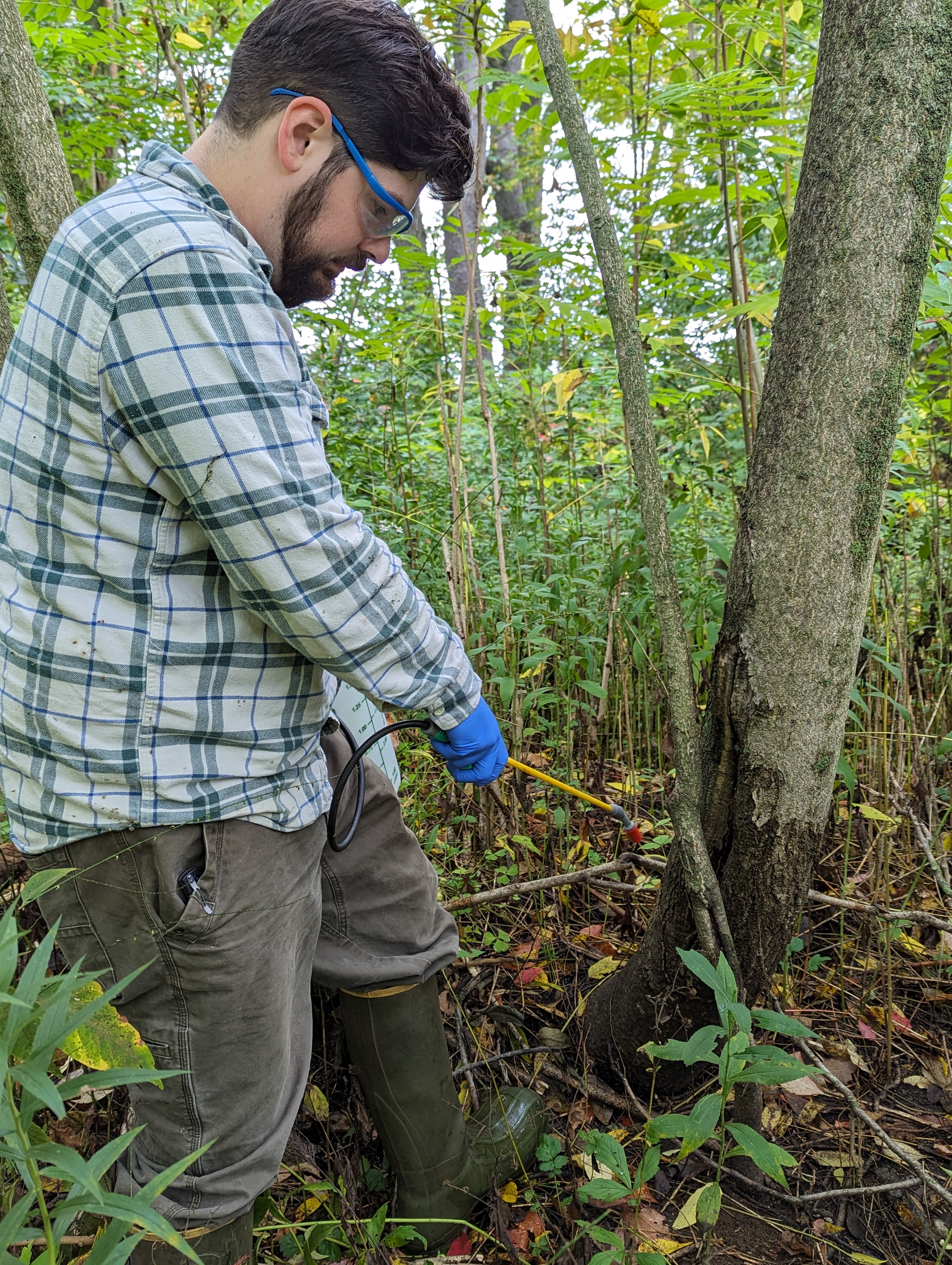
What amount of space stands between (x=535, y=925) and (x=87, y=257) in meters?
1.91

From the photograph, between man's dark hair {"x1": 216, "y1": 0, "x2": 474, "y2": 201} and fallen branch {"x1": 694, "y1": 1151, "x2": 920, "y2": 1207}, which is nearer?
man's dark hair {"x1": 216, "y1": 0, "x2": 474, "y2": 201}

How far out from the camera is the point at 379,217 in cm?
144

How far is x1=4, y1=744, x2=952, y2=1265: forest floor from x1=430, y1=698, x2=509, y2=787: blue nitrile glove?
2.08 feet

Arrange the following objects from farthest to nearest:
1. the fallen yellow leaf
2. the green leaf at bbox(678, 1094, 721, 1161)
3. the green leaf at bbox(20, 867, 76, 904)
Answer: the fallen yellow leaf → the green leaf at bbox(678, 1094, 721, 1161) → the green leaf at bbox(20, 867, 76, 904)

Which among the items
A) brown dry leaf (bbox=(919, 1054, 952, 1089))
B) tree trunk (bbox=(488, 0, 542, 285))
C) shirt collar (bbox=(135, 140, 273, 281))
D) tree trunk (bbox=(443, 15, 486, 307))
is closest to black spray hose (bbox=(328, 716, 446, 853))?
shirt collar (bbox=(135, 140, 273, 281))

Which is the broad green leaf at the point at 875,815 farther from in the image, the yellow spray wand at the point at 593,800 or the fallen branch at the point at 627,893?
the yellow spray wand at the point at 593,800

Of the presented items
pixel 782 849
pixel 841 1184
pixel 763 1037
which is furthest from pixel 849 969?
pixel 782 849

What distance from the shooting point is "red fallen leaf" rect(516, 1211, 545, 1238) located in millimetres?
1702

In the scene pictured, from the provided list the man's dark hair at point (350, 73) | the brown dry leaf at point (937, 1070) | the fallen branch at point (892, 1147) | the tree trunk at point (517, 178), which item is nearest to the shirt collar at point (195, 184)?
the man's dark hair at point (350, 73)

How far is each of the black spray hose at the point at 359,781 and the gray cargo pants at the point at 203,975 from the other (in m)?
0.13

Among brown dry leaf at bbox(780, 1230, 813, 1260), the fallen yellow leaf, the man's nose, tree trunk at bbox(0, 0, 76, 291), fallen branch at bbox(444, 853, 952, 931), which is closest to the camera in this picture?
the man's nose

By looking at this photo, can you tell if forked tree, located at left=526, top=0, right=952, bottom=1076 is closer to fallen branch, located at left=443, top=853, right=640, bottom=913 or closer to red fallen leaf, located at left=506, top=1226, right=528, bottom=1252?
fallen branch, located at left=443, top=853, right=640, bottom=913

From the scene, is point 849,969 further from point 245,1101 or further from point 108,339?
point 108,339

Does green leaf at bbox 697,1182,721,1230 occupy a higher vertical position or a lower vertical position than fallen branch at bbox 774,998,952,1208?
higher
